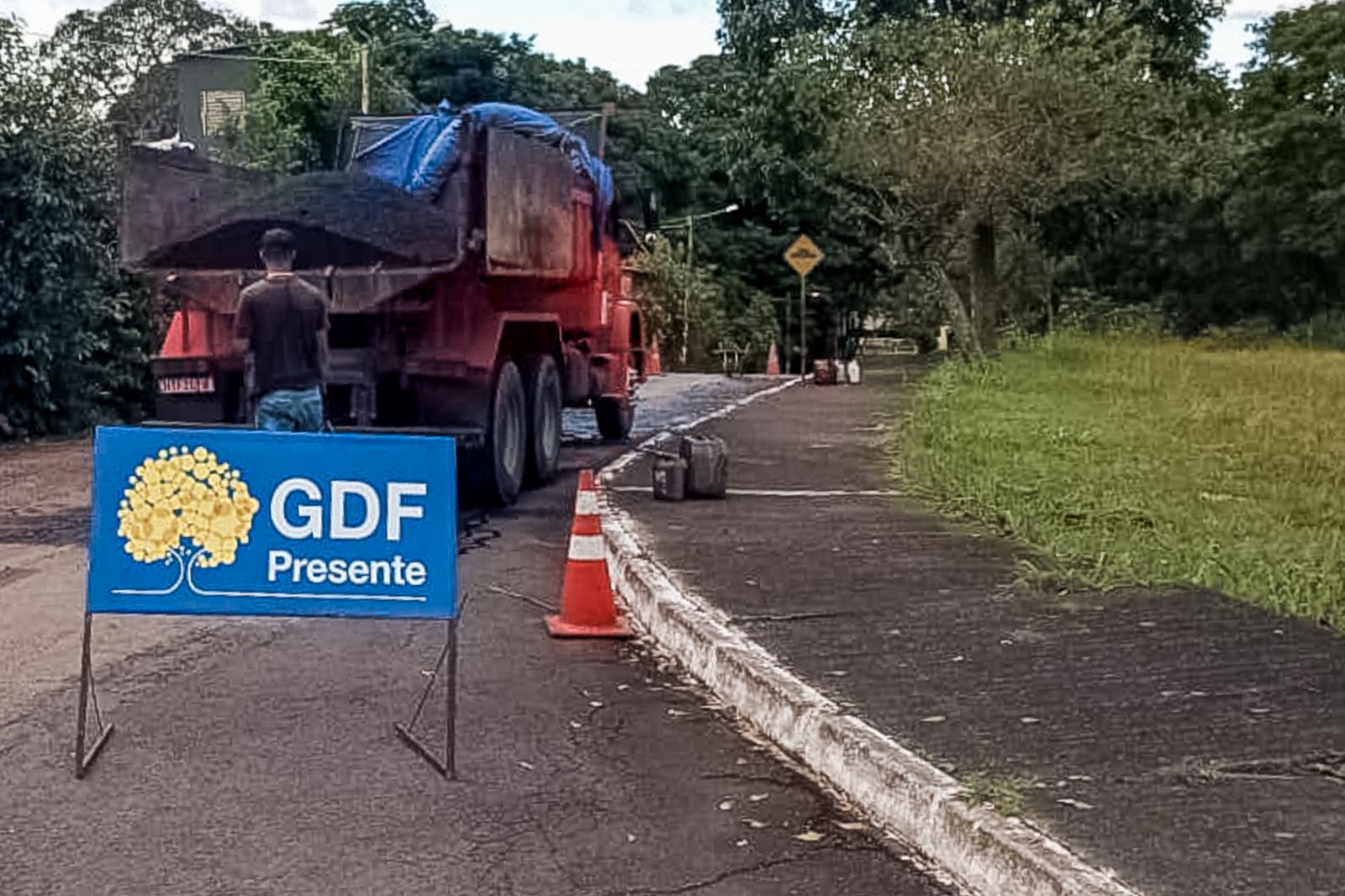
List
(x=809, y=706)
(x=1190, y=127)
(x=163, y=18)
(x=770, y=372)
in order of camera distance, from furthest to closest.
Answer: (x=163, y=18) < (x=770, y=372) < (x=1190, y=127) < (x=809, y=706)

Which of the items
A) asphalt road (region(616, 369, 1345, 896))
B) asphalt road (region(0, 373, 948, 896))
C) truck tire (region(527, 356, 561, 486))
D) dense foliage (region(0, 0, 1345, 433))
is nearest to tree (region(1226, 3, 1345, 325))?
dense foliage (region(0, 0, 1345, 433))

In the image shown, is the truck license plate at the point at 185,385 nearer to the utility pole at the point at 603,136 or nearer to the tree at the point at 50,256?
the utility pole at the point at 603,136

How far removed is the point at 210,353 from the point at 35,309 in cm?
755

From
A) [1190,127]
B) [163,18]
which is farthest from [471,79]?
[1190,127]

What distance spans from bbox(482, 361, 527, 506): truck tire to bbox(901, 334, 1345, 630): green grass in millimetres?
3140

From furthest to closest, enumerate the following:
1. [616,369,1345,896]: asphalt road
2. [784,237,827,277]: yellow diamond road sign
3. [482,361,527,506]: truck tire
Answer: [784,237,827,277]: yellow diamond road sign, [482,361,527,506]: truck tire, [616,369,1345,896]: asphalt road

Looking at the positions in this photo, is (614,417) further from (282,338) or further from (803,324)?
(803,324)

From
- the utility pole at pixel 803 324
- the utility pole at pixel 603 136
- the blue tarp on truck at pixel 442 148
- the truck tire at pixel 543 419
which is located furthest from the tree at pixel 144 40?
the truck tire at pixel 543 419

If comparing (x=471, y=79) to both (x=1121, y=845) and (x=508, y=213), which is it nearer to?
(x=508, y=213)

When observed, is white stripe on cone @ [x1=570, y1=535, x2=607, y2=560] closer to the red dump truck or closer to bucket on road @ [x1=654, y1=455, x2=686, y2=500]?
the red dump truck

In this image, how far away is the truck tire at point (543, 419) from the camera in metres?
14.5

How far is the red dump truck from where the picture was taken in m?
12.4

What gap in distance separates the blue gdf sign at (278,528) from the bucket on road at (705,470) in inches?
257

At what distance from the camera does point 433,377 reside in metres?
12.8
